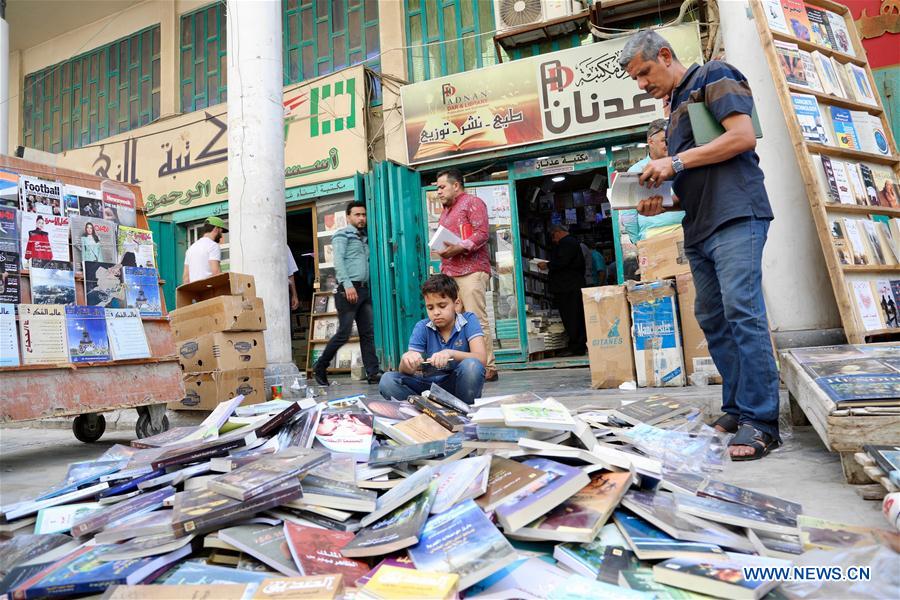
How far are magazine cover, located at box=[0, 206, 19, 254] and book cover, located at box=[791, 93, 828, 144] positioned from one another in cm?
434

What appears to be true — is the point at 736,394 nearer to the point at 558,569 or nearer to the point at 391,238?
the point at 558,569

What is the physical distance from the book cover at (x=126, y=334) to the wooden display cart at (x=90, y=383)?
5 centimetres

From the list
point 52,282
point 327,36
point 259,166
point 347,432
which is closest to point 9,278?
point 52,282

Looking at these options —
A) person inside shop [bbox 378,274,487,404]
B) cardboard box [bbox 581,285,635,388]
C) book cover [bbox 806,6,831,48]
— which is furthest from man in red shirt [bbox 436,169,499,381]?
book cover [bbox 806,6,831,48]

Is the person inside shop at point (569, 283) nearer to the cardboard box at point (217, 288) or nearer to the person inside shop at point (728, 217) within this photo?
the cardboard box at point (217, 288)

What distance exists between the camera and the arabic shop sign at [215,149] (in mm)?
7379

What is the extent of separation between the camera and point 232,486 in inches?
61.7

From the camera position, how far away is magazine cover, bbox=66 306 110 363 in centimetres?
308

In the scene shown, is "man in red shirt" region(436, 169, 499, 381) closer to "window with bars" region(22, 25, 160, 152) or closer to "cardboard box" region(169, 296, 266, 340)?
"cardboard box" region(169, 296, 266, 340)

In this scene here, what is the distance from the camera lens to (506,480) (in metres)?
1.59

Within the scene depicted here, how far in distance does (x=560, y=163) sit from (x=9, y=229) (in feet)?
17.4

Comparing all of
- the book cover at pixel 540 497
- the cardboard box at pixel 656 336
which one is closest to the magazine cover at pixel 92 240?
the book cover at pixel 540 497

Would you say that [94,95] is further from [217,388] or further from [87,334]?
[87,334]

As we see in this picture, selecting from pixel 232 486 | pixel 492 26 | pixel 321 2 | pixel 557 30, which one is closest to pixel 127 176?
pixel 321 2
